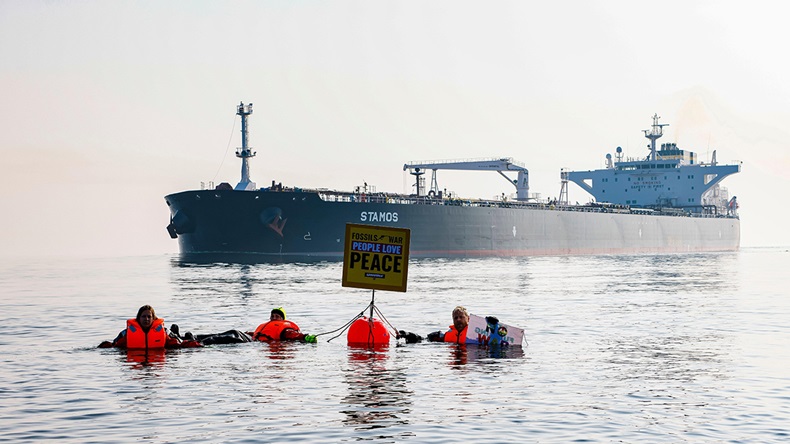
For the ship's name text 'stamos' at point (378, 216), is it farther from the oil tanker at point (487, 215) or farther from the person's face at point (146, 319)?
the person's face at point (146, 319)

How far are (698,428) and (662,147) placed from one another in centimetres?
10181

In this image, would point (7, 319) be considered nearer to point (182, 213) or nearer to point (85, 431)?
point (85, 431)

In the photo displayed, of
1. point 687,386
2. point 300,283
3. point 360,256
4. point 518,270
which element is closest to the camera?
point 687,386

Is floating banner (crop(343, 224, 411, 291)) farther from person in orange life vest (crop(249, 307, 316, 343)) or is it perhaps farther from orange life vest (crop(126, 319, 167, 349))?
orange life vest (crop(126, 319, 167, 349))

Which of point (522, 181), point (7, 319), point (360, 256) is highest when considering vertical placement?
point (522, 181)

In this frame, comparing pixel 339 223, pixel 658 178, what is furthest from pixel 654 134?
pixel 339 223

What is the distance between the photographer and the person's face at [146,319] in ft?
54.7

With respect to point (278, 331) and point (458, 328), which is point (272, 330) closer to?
point (278, 331)

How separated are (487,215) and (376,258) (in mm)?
55294

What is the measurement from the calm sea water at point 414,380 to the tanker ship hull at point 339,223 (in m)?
31.5

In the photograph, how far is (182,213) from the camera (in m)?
64.7

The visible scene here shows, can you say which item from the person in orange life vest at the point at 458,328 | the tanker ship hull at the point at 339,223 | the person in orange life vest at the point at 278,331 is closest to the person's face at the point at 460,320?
the person in orange life vest at the point at 458,328

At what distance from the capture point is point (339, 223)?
6219 cm

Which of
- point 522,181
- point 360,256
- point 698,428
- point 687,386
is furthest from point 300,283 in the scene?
point 522,181
